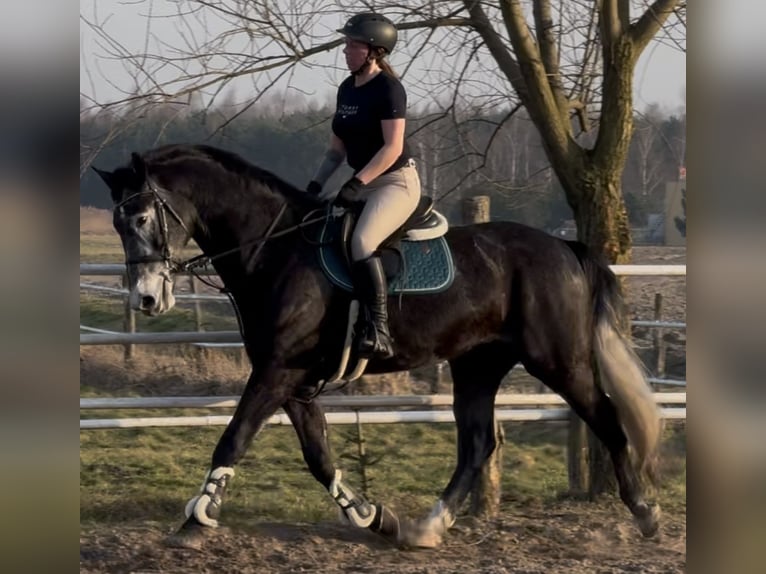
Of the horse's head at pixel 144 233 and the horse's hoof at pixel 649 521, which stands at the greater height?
the horse's head at pixel 144 233

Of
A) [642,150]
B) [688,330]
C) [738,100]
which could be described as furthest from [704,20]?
[642,150]

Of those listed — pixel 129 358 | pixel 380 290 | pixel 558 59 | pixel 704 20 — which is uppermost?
pixel 558 59

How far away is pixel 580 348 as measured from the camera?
5453mm

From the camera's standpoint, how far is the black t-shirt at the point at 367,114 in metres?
4.98

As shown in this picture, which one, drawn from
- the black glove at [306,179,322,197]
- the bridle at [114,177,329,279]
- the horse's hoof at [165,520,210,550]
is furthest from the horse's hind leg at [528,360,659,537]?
the horse's hoof at [165,520,210,550]

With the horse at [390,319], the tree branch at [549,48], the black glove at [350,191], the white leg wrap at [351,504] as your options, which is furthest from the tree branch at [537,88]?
the white leg wrap at [351,504]

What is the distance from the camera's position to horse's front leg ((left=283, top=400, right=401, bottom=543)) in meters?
5.28

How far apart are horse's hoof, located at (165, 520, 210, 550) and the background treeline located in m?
2.45

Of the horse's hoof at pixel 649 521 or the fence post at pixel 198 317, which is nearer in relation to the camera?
the horse's hoof at pixel 649 521

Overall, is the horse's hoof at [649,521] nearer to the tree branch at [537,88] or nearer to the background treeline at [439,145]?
the tree branch at [537,88]

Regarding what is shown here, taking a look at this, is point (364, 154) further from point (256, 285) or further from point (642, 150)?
point (642, 150)

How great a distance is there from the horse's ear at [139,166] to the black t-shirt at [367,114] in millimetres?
957

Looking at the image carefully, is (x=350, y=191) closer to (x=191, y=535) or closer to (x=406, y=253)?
(x=406, y=253)

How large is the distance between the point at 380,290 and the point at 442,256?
0.46 meters
